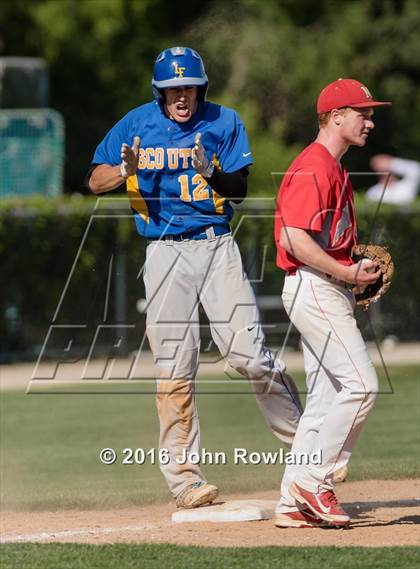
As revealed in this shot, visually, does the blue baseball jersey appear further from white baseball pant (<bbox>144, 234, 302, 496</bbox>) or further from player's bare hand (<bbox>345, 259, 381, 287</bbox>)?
player's bare hand (<bbox>345, 259, 381, 287</bbox>)

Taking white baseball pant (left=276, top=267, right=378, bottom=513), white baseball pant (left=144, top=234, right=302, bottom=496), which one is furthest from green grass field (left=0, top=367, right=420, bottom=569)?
white baseball pant (left=144, top=234, right=302, bottom=496)

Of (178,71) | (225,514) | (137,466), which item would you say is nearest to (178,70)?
(178,71)

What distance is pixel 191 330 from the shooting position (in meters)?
7.39

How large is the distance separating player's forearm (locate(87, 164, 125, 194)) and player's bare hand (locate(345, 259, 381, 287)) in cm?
153

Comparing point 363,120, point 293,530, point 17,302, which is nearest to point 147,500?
point 293,530

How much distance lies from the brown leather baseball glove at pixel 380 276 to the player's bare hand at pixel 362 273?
0.85ft

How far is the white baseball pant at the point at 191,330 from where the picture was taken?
287 inches

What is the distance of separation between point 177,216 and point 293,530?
1.87 m

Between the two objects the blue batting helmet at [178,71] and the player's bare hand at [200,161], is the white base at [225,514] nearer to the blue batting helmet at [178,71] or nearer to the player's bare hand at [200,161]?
the player's bare hand at [200,161]

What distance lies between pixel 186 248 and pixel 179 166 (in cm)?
47

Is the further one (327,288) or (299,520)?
(299,520)

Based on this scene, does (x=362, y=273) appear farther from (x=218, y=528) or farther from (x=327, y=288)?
(x=218, y=528)

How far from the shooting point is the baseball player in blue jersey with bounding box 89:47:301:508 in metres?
7.22

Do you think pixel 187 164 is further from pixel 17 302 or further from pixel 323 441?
pixel 17 302
